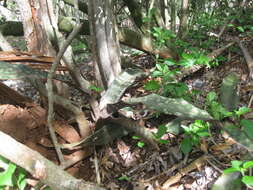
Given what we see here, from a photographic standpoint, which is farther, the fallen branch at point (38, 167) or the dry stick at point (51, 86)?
the dry stick at point (51, 86)

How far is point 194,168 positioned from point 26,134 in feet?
3.36

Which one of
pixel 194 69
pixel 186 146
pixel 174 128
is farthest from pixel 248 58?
pixel 186 146

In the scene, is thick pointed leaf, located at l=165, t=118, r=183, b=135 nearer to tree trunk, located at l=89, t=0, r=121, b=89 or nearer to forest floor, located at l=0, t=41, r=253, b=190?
forest floor, located at l=0, t=41, r=253, b=190

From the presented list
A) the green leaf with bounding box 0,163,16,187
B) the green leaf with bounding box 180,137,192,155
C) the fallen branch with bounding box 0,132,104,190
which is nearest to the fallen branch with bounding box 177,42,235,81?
the green leaf with bounding box 180,137,192,155

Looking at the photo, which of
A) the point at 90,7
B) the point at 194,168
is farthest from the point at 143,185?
the point at 90,7

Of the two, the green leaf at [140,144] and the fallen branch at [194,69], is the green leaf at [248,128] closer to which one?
the green leaf at [140,144]

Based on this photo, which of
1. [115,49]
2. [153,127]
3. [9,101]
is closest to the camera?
[9,101]

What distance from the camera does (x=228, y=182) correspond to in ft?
3.62

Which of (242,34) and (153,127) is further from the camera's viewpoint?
(242,34)

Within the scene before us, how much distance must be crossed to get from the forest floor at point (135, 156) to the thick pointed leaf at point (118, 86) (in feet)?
0.90

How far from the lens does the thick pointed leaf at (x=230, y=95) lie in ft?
4.98

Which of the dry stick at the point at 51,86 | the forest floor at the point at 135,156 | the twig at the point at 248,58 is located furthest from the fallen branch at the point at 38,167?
the twig at the point at 248,58

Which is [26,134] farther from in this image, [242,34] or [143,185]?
[242,34]

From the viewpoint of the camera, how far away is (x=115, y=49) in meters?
1.91
